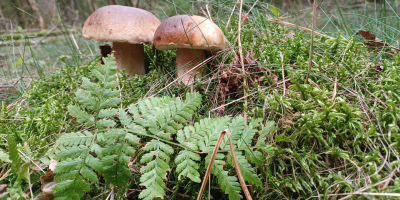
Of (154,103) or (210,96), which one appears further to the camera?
(210,96)

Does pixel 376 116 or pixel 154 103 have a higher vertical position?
pixel 154 103

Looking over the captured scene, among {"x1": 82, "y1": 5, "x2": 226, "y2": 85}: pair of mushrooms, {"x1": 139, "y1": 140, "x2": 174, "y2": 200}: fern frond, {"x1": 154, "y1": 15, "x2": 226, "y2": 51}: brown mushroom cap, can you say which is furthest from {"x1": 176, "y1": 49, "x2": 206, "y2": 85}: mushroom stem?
{"x1": 139, "y1": 140, "x2": 174, "y2": 200}: fern frond

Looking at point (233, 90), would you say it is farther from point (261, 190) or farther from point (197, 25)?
point (261, 190)

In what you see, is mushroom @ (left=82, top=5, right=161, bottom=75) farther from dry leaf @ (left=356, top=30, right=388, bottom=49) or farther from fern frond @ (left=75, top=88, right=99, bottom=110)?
dry leaf @ (left=356, top=30, right=388, bottom=49)

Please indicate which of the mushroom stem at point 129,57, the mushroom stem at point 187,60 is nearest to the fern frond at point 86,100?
the mushroom stem at point 187,60

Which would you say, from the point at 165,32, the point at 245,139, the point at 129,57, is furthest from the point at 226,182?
the point at 129,57

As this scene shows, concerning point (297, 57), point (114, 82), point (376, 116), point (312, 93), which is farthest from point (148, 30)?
point (376, 116)
